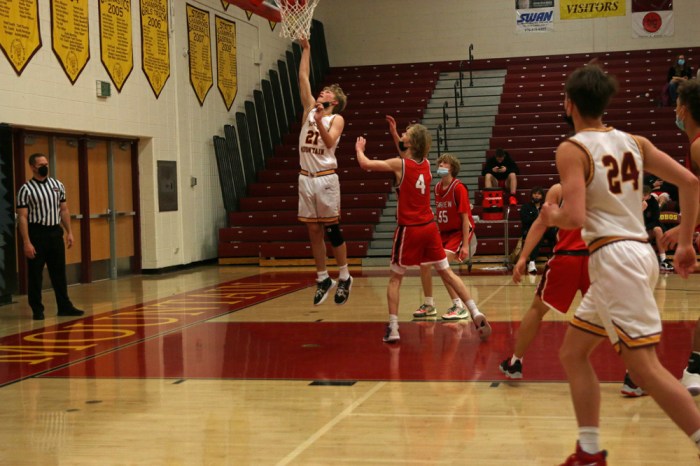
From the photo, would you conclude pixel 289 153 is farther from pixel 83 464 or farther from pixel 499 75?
pixel 83 464

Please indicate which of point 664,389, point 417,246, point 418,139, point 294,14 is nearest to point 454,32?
point 294,14

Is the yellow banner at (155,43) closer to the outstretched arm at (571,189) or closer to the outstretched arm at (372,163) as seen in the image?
the outstretched arm at (372,163)

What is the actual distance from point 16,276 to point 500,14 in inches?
620

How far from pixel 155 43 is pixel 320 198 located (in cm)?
820

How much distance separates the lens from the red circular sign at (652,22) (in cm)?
2322

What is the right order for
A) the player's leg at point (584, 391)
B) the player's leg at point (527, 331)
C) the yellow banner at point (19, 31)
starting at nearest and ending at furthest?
the player's leg at point (584, 391) < the player's leg at point (527, 331) < the yellow banner at point (19, 31)

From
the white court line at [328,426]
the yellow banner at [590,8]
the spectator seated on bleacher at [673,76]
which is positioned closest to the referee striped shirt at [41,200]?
the white court line at [328,426]

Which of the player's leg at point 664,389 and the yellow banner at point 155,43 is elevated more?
the yellow banner at point 155,43

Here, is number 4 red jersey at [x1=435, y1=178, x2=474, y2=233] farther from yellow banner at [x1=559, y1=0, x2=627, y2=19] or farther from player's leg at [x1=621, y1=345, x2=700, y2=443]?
yellow banner at [x1=559, y1=0, x2=627, y2=19]

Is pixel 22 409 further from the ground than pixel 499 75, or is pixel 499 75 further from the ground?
pixel 499 75

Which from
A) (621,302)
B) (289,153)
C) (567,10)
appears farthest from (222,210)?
(621,302)

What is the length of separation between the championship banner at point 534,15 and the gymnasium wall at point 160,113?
7.15 meters

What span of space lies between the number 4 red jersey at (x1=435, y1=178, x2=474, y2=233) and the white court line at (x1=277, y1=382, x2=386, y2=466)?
10.2 ft

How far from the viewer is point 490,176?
16312 millimetres
